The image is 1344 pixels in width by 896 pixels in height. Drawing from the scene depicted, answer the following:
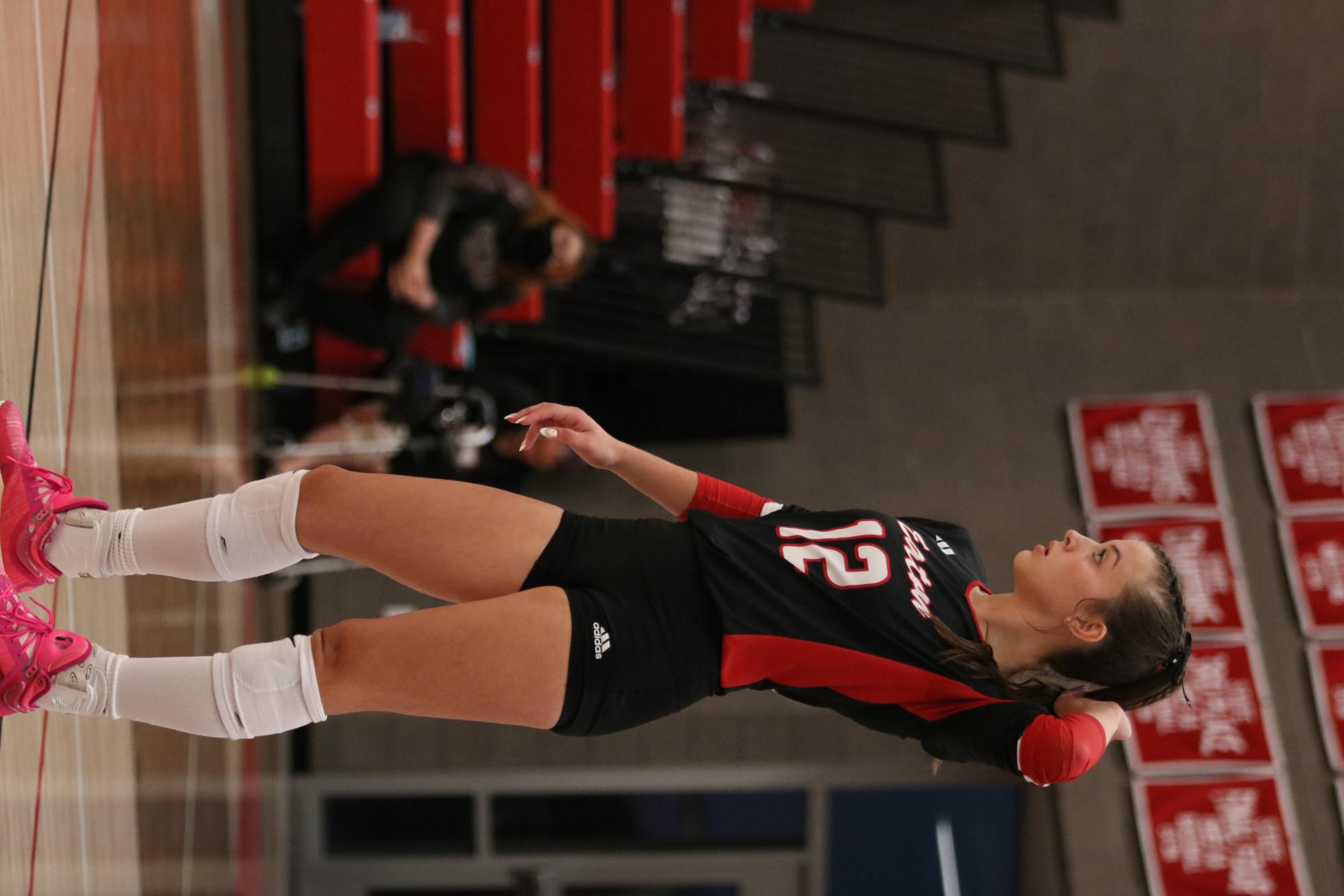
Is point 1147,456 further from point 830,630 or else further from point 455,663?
point 455,663

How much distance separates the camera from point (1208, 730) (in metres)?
4.44

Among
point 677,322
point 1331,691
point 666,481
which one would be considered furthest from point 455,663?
point 1331,691

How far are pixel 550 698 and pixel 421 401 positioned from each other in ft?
7.37

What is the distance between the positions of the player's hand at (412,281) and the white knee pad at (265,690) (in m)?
2.15

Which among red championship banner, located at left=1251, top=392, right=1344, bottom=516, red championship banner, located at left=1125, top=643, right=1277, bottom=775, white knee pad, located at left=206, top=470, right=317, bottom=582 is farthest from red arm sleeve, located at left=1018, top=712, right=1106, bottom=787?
red championship banner, located at left=1251, top=392, right=1344, bottom=516

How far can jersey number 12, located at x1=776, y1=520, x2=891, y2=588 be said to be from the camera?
6.31ft

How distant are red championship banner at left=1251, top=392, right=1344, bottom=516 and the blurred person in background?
277 cm

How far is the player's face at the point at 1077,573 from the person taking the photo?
1.90 metres

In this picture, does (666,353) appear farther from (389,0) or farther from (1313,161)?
(1313,161)

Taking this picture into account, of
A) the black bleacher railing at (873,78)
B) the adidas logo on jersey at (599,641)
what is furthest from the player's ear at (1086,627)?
the black bleacher railing at (873,78)

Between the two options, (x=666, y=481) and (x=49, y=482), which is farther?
(x=666, y=481)

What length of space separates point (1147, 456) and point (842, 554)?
10.9 ft

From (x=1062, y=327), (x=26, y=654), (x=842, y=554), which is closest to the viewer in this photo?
(x=26, y=654)

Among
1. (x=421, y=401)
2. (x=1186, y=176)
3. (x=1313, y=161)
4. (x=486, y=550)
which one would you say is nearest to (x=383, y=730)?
(x=421, y=401)
